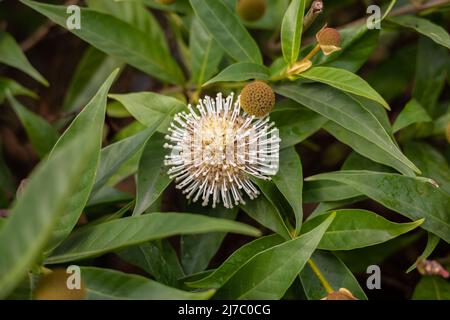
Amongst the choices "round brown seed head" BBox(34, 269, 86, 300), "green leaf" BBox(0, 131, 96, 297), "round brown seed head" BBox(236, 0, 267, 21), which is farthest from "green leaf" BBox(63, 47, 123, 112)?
"green leaf" BBox(0, 131, 96, 297)

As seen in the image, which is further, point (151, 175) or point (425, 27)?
point (425, 27)

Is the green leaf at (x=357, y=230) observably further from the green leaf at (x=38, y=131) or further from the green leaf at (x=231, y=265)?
the green leaf at (x=38, y=131)

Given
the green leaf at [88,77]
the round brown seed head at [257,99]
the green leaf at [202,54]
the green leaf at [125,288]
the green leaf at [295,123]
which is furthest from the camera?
the green leaf at [88,77]

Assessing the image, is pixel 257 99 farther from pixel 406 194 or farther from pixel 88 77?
pixel 88 77

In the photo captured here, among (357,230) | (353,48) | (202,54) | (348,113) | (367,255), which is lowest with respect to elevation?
(357,230)

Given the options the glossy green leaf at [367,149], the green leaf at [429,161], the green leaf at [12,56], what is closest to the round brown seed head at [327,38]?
the glossy green leaf at [367,149]

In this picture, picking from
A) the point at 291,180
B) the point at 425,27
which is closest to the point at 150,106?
the point at 291,180
